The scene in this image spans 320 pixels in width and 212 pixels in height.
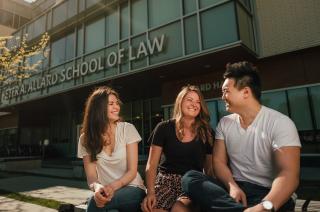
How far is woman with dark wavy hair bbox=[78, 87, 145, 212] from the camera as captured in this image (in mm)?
2672

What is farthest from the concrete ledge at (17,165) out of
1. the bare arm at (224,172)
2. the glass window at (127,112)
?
the bare arm at (224,172)

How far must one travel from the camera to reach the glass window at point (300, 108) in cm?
933

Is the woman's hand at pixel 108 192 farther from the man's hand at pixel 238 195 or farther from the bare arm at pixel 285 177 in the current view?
the bare arm at pixel 285 177

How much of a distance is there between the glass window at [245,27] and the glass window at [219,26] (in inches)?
11.2

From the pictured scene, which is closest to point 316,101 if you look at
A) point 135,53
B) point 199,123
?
point 135,53

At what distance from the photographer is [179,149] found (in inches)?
109

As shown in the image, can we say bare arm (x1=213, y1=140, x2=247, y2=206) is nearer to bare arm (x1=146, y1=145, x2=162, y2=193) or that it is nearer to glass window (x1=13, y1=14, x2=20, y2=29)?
bare arm (x1=146, y1=145, x2=162, y2=193)

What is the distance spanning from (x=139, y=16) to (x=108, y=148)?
31.4 ft

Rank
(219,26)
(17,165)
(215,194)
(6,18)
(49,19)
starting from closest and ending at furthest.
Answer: (215,194) < (219,26) < (17,165) < (49,19) < (6,18)

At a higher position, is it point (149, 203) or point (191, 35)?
point (191, 35)

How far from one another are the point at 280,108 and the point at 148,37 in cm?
551

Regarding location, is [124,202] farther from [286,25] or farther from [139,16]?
[139,16]

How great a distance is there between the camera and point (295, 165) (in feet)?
6.80

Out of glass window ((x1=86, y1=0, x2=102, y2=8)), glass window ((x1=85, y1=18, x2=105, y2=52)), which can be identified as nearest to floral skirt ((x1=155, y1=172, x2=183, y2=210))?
glass window ((x1=85, y1=18, x2=105, y2=52))
